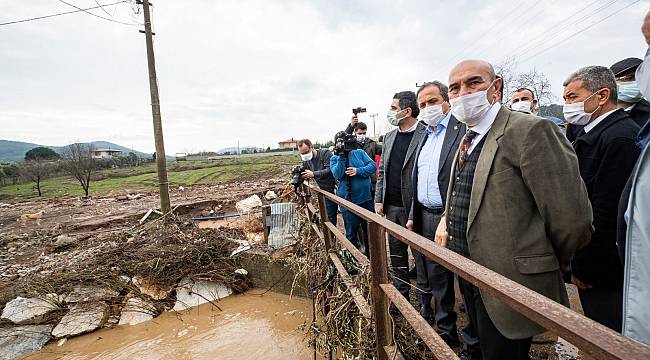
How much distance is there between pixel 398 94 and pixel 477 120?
4.76ft

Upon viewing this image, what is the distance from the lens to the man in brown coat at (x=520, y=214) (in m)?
1.27

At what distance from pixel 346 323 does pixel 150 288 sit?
138 inches

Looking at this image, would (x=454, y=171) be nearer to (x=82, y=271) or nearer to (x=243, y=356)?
(x=243, y=356)

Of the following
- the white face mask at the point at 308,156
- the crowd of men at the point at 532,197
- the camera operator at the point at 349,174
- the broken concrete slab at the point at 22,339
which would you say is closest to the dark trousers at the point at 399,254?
the crowd of men at the point at 532,197

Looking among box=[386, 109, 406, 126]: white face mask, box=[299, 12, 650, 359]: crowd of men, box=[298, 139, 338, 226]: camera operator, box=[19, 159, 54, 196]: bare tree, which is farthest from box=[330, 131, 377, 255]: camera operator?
box=[19, 159, 54, 196]: bare tree

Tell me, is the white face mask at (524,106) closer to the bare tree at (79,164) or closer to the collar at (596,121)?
the collar at (596,121)

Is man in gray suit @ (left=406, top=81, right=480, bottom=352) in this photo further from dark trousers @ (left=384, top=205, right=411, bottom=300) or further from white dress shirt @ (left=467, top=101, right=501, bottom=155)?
white dress shirt @ (left=467, top=101, right=501, bottom=155)

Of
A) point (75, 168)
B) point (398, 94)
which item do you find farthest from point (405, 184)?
point (75, 168)

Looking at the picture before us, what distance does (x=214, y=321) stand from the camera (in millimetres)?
3988

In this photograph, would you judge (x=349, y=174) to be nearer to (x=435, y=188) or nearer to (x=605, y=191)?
Answer: (x=435, y=188)

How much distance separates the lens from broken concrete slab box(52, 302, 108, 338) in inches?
151

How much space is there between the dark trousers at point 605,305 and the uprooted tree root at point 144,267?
4.12 m

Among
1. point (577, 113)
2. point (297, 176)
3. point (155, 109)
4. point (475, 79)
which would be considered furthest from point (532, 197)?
point (155, 109)

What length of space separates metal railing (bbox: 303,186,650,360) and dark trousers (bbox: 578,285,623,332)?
1143 mm
